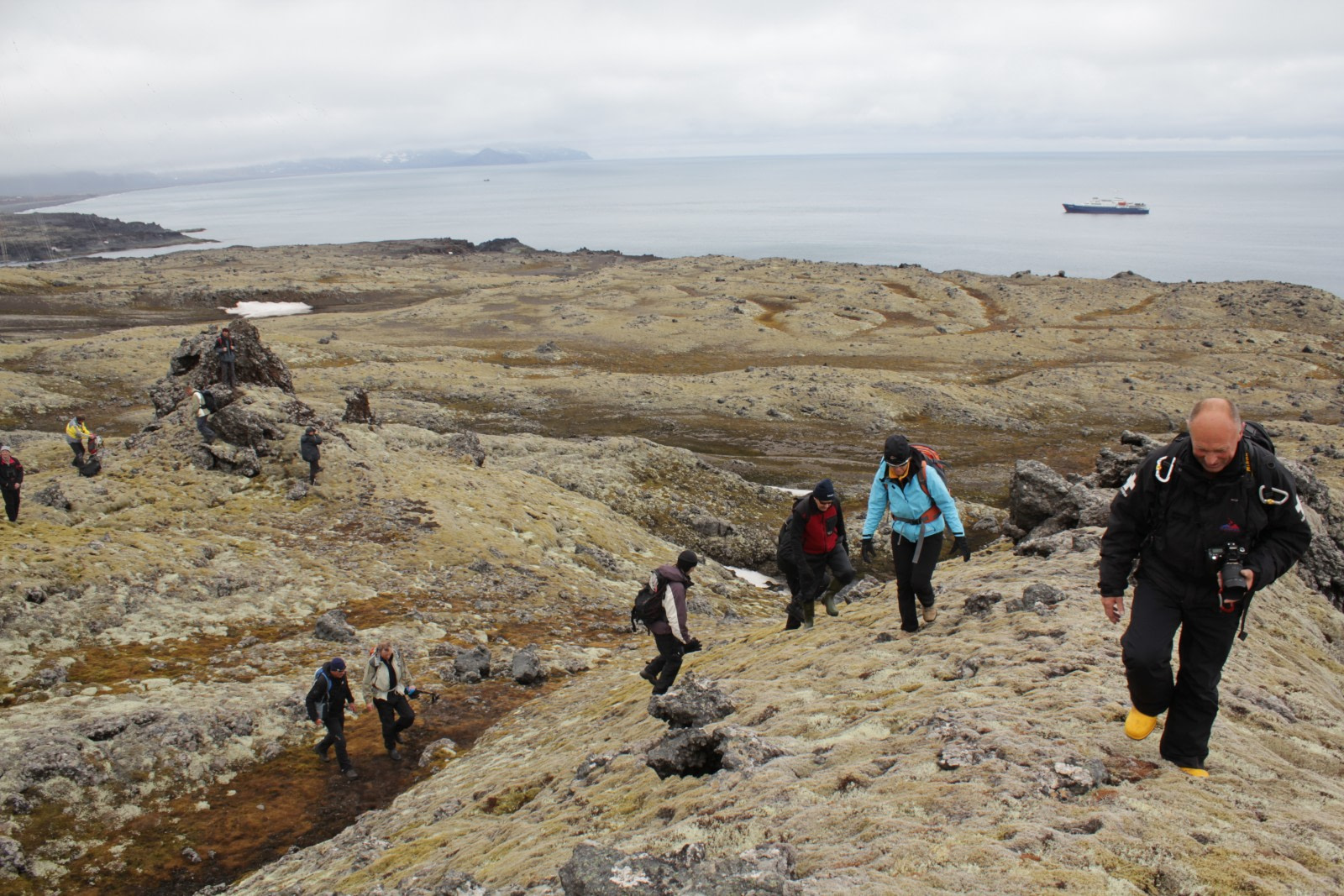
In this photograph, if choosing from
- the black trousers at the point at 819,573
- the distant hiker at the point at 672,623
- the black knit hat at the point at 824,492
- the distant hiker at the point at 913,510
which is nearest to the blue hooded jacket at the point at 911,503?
the distant hiker at the point at 913,510

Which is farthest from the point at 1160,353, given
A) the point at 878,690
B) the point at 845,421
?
the point at 878,690

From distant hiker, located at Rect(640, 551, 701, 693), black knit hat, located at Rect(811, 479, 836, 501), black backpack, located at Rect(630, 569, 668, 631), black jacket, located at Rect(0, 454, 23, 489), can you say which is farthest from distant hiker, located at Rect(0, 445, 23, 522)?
black knit hat, located at Rect(811, 479, 836, 501)

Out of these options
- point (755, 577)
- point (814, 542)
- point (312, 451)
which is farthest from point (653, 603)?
point (755, 577)

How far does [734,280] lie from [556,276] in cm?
3820

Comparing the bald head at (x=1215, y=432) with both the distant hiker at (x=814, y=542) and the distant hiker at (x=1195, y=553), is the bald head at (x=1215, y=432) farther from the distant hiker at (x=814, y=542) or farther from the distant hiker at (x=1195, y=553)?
the distant hiker at (x=814, y=542)

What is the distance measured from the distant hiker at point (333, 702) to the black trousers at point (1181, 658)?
38.5 ft

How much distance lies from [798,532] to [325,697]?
8.50 meters

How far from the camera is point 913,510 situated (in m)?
11.0

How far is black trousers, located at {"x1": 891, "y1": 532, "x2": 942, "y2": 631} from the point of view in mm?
11195

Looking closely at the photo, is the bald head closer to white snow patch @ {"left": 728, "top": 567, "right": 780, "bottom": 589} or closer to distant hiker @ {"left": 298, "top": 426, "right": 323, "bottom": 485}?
white snow patch @ {"left": 728, "top": 567, "right": 780, "bottom": 589}

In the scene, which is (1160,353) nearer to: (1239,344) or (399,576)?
(1239,344)

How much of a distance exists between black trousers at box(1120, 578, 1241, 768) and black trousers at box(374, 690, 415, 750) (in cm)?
1135

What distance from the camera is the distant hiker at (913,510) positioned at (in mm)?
10797

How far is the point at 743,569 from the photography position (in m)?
30.5
